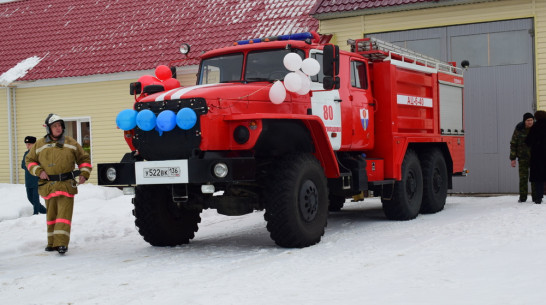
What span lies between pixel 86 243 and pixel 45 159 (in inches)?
64.0

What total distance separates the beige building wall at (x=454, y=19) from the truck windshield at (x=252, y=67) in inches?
295

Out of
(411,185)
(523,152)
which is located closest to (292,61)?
(411,185)

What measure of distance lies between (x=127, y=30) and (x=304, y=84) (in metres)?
12.7

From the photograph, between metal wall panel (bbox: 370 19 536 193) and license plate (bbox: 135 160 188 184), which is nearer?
license plate (bbox: 135 160 188 184)

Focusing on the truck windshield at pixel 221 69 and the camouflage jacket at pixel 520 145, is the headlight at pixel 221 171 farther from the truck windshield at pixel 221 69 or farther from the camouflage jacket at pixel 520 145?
the camouflage jacket at pixel 520 145

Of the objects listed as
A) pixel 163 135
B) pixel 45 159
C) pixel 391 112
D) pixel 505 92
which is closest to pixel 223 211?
pixel 163 135

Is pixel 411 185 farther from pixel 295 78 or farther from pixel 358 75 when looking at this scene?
pixel 295 78

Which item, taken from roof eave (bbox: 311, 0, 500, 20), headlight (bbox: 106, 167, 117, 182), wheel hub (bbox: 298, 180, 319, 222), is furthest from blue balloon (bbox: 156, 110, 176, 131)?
roof eave (bbox: 311, 0, 500, 20)

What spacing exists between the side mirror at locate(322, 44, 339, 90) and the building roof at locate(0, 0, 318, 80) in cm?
894

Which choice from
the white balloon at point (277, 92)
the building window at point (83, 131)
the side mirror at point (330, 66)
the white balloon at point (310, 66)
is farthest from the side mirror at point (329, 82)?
the building window at point (83, 131)

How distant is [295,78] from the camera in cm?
892

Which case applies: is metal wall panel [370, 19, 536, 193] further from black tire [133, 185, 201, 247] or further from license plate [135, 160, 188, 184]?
license plate [135, 160, 188, 184]

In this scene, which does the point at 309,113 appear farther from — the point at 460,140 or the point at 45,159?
the point at 460,140

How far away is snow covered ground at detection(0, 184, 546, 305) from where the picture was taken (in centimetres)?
615
